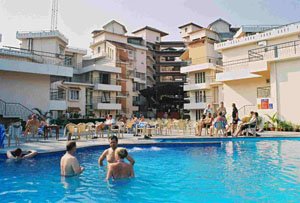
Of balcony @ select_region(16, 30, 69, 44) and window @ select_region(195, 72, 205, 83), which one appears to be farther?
window @ select_region(195, 72, 205, 83)

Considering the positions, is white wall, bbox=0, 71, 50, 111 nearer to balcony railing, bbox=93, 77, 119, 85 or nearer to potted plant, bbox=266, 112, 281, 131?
balcony railing, bbox=93, 77, 119, 85

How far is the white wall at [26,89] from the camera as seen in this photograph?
18219mm

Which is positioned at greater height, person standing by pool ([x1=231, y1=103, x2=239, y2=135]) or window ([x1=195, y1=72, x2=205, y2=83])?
window ([x1=195, y1=72, x2=205, y2=83])

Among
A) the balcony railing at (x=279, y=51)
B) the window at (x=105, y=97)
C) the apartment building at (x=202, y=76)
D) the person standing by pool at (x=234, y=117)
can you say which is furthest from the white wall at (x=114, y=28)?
the person standing by pool at (x=234, y=117)

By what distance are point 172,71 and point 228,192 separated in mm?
51252

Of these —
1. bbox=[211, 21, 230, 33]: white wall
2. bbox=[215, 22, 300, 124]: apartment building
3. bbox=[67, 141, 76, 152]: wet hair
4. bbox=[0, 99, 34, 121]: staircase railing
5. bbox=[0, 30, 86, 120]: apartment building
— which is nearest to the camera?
bbox=[67, 141, 76, 152]: wet hair

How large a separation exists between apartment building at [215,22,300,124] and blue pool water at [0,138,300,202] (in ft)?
32.0

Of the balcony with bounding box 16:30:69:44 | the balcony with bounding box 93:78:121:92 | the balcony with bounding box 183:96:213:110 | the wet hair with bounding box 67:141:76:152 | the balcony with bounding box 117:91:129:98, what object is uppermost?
the balcony with bounding box 16:30:69:44

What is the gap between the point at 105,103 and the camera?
35.8 metres

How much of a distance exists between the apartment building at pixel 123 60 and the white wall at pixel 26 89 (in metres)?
17.4

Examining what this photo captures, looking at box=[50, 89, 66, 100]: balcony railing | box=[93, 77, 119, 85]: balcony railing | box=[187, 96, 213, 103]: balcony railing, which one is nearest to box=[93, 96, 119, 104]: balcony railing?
box=[93, 77, 119, 85]: balcony railing

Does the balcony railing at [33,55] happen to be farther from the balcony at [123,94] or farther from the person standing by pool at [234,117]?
the balcony at [123,94]

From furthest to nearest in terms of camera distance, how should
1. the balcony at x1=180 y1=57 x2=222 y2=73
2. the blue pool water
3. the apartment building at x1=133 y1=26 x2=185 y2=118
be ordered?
1. the apartment building at x1=133 y1=26 x2=185 y2=118
2. the balcony at x1=180 y1=57 x2=222 y2=73
3. the blue pool water

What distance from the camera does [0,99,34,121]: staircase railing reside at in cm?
1702
